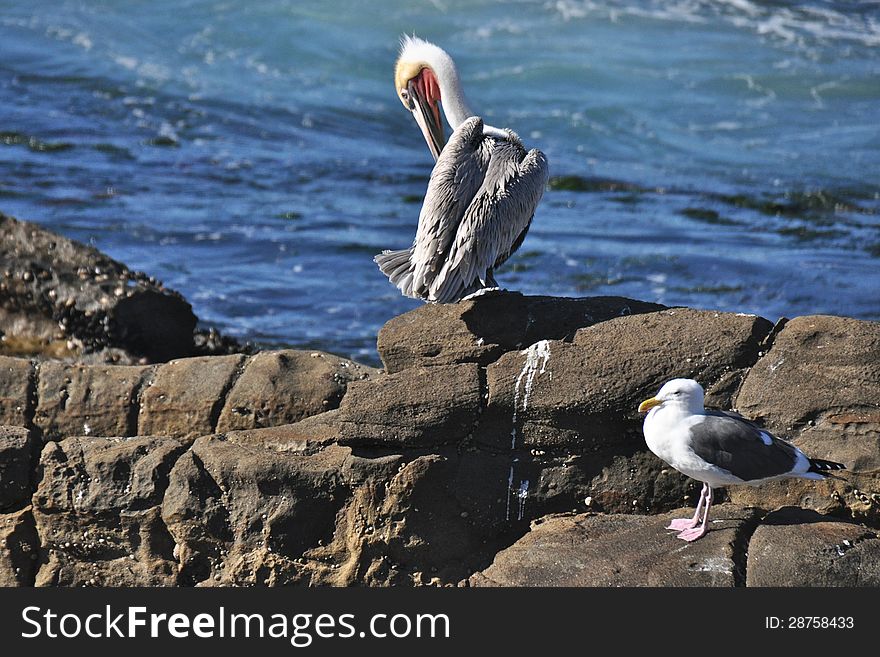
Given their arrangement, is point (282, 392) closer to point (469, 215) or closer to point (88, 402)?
point (88, 402)

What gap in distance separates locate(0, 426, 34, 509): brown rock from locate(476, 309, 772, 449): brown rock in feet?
8.34

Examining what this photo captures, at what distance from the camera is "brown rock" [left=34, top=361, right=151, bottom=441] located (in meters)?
7.69

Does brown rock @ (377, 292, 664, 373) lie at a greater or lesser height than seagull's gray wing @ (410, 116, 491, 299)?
lesser

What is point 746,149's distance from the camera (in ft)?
70.6

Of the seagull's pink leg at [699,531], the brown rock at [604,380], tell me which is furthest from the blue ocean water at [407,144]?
the seagull's pink leg at [699,531]

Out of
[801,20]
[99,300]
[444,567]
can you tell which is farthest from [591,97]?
[444,567]

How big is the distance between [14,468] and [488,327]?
Result: 2.79m

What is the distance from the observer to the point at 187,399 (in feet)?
25.0

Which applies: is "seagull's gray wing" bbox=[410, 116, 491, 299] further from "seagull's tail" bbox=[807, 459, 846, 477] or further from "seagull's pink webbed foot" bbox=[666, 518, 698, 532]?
"seagull's tail" bbox=[807, 459, 846, 477]

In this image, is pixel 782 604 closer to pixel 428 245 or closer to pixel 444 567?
pixel 444 567

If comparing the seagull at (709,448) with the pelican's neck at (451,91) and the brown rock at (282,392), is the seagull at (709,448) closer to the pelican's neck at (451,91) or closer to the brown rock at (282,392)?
the brown rock at (282,392)

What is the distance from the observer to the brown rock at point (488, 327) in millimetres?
7316

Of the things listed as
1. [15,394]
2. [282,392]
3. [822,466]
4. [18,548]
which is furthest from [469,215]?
[18,548]

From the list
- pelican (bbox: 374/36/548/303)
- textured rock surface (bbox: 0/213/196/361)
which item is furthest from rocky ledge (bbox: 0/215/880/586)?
textured rock surface (bbox: 0/213/196/361)
